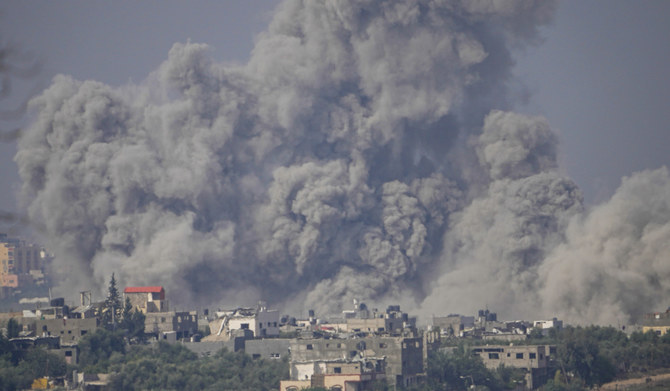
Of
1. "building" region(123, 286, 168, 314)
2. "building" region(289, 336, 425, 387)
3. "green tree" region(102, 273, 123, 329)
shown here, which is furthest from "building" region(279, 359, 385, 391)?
"building" region(123, 286, 168, 314)

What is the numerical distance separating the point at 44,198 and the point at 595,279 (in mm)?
30098

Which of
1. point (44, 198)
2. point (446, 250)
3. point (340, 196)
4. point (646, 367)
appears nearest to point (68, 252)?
point (44, 198)

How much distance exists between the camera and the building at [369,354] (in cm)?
6381

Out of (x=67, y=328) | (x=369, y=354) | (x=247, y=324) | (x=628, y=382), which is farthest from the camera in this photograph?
(x=247, y=324)

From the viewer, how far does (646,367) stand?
70.2 m

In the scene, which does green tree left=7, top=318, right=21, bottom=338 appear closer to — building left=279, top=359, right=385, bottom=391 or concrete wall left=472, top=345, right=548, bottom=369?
building left=279, top=359, right=385, bottom=391

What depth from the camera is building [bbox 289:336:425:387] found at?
6381 cm

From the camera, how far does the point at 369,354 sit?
65.6m

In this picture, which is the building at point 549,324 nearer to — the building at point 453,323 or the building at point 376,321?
the building at point 453,323

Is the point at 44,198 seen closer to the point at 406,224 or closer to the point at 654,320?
the point at 406,224

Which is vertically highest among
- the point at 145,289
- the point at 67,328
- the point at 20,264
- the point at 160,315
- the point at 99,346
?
the point at 20,264

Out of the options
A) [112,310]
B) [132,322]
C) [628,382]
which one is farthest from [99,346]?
[628,382]

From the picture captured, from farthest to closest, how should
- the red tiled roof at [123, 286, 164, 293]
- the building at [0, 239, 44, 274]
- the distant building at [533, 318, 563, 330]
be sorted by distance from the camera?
the building at [0, 239, 44, 274] → the distant building at [533, 318, 563, 330] → the red tiled roof at [123, 286, 164, 293]

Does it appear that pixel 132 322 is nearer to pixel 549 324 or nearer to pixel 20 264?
pixel 549 324
